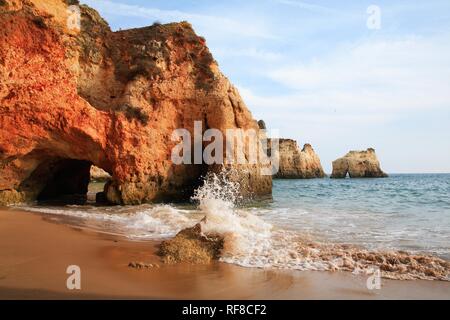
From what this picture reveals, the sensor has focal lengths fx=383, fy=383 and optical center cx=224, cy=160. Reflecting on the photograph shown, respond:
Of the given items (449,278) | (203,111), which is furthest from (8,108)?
(449,278)

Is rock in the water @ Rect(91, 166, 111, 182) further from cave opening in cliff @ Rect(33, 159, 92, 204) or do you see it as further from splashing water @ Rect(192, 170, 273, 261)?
splashing water @ Rect(192, 170, 273, 261)

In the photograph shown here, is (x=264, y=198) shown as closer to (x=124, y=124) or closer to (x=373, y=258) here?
(x=124, y=124)

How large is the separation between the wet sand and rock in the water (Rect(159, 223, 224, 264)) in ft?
0.64

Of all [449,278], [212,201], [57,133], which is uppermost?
[57,133]

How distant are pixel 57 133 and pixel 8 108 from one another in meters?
1.65

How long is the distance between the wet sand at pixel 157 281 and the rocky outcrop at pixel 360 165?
186ft

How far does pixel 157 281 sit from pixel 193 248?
1.23 metres

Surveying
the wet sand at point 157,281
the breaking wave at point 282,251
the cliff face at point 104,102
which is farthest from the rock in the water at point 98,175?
the wet sand at point 157,281

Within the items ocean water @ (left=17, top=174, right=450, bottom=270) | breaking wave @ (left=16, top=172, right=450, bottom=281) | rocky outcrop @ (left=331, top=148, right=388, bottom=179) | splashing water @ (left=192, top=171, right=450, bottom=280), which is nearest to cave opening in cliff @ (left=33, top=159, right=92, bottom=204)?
ocean water @ (left=17, top=174, right=450, bottom=270)

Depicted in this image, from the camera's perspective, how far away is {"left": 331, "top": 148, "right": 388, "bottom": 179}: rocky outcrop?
191ft

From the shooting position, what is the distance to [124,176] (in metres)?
14.3

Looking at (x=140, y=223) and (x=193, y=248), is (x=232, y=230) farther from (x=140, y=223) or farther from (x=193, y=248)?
(x=140, y=223)

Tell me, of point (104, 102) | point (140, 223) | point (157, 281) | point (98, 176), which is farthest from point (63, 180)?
point (98, 176)

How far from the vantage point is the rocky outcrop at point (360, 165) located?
58281 millimetres
